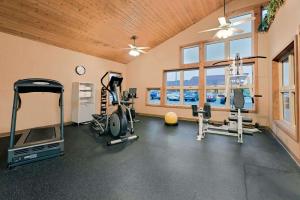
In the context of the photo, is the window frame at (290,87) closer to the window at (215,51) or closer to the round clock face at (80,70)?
the window at (215,51)

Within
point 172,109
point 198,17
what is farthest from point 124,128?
point 198,17

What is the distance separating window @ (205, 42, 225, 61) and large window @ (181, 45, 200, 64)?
41 centimetres

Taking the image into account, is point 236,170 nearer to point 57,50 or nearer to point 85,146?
point 85,146

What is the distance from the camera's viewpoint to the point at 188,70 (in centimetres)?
653

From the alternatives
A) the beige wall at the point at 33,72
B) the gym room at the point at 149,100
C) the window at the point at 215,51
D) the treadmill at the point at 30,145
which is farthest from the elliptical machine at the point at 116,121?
the window at the point at 215,51

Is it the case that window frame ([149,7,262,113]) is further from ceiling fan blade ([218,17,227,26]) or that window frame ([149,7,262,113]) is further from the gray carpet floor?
the gray carpet floor

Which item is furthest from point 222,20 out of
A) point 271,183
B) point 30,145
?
point 30,145

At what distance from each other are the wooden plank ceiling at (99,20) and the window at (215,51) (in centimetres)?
126

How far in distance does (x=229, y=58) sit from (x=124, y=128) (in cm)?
468

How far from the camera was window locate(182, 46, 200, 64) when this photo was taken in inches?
248

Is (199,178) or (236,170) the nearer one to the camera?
(199,178)

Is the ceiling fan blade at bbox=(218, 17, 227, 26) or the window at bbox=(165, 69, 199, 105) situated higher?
the ceiling fan blade at bbox=(218, 17, 227, 26)

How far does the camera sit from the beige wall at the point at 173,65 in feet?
16.2

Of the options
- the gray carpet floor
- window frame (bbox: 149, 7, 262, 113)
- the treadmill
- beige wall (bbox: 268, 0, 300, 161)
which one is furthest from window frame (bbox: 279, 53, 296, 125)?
the treadmill
